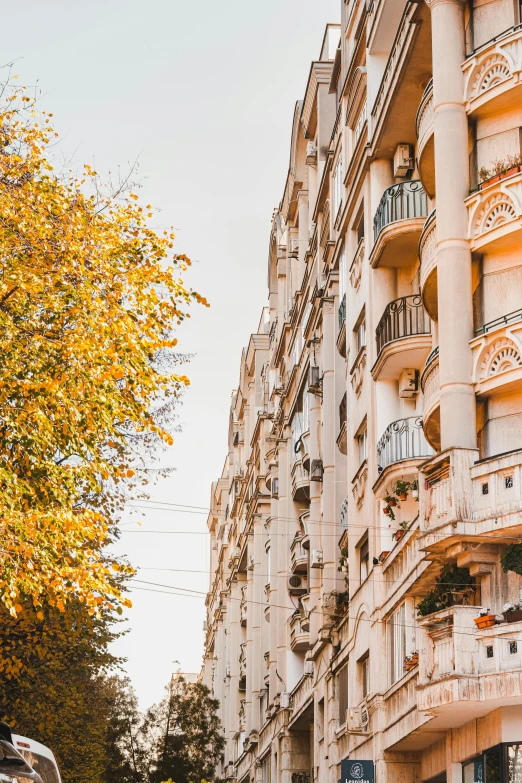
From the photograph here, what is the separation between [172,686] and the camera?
200 feet

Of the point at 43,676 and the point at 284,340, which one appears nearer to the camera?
the point at 43,676

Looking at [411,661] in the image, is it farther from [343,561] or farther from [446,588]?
[343,561]

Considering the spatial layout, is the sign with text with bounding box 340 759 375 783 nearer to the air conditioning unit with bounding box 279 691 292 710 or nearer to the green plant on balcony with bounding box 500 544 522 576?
the green plant on balcony with bounding box 500 544 522 576

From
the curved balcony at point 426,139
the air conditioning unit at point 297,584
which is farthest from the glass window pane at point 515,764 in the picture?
the air conditioning unit at point 297,584

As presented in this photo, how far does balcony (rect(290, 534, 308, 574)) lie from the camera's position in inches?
1590

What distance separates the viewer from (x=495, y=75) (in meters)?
22.0

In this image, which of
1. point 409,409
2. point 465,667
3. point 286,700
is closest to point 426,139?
point 409,409

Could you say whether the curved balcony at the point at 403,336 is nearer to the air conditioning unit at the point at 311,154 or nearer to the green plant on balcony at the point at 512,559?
the green plant on balcony at the point at 512,559

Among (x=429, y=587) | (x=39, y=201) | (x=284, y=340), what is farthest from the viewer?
(x=284, y=340)

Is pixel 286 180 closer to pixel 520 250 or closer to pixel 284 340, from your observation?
pixel 284 340

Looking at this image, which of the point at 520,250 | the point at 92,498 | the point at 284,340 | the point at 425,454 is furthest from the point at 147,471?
the point at 284,340

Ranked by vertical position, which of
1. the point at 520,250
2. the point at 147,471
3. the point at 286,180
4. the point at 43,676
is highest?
the point at 286,180

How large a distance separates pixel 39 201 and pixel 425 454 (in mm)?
10474

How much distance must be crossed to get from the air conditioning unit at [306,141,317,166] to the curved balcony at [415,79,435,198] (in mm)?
17621
